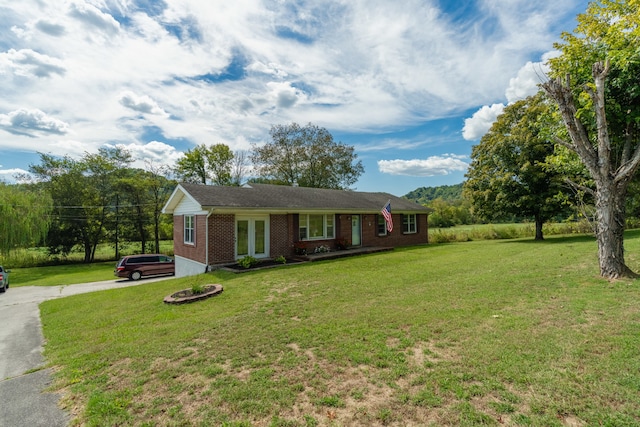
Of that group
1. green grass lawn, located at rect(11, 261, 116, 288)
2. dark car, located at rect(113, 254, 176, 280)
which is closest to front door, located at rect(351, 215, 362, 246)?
dark car, located at rect(113, 254, 176, 280)

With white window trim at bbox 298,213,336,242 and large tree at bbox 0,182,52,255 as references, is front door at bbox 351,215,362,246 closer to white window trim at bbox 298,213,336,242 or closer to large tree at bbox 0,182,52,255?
white window trim at bbox 298,213,336,242

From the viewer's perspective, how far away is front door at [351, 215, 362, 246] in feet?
57.7

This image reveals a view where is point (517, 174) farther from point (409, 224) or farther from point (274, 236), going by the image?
point (274, 236)

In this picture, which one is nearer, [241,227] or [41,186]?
[241,227]

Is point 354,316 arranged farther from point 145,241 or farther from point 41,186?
point 41,186

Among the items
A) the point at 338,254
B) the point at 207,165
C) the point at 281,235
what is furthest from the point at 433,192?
the point at 281,235

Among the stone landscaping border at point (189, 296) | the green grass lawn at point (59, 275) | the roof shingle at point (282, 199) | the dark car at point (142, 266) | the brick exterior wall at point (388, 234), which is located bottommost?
the green grass lawn at point (59, 275)

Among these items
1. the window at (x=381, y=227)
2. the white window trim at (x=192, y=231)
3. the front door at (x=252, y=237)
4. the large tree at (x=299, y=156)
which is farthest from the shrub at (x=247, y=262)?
the large tree at (x=299, y=156)

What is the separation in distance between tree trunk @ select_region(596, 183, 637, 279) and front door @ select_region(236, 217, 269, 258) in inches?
457

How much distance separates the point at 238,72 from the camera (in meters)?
14.5

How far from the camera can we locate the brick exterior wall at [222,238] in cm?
1264

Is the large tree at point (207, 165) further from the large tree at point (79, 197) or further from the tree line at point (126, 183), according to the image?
the large tree at point (79, 197)

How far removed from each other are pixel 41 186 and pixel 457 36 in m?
36.4

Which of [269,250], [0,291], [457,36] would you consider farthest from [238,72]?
[0,291]
